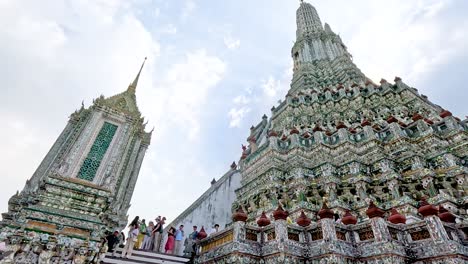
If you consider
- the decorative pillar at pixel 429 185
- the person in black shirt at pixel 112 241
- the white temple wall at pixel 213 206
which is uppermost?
the white temple wall at pixel 213 206

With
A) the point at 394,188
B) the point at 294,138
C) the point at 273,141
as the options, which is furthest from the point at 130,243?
the point at 394,188

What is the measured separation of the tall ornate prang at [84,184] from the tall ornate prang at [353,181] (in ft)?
15.1

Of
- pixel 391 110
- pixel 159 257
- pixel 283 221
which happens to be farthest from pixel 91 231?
pixel 391 110

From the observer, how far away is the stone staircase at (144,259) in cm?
874

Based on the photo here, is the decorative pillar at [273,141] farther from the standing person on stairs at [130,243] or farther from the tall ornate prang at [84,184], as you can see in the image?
the standing person on stairs at [130,243]

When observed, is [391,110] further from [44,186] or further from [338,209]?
[44,186]

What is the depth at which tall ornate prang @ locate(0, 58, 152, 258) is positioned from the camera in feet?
28.5

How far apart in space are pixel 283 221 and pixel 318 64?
24.1 meters

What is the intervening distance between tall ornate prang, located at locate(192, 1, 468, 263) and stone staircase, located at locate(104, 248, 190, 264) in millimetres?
1292

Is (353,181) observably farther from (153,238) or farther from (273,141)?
(153,238)

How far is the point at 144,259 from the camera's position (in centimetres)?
916

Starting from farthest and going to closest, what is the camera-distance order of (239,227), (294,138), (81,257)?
1. (294,138)
2. (81,257)
3. (239,227)

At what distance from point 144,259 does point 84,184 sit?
4314 millimetres

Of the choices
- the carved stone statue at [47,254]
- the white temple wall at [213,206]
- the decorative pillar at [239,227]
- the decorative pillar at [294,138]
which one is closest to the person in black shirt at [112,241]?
the carved stone statue at [47,254]
